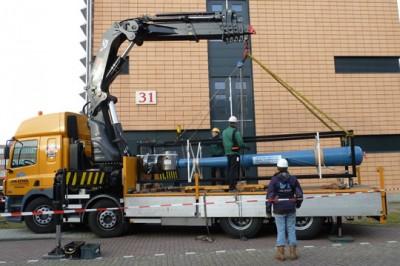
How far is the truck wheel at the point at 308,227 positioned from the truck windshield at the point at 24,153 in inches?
270

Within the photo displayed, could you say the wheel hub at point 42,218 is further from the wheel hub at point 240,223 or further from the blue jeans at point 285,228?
the blue jeans at point 285,228

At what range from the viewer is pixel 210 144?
10891 mm

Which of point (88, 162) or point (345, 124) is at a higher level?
point (345, 124)

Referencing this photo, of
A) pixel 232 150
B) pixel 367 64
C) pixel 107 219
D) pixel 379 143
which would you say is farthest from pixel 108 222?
pixel 367 64

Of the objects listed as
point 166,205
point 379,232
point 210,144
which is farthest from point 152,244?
point 379,232

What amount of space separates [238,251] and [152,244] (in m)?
2.10

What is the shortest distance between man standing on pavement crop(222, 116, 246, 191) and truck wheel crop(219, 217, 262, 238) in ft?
2.35

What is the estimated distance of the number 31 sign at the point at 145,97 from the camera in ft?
62.0

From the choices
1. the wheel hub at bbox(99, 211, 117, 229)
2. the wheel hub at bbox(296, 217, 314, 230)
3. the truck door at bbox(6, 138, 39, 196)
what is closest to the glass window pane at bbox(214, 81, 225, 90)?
the truck door at bbox(6, 138, 39, 196)

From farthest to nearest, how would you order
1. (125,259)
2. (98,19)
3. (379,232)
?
(98,19)
(379,232)
(125,259)

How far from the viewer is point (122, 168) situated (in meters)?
10.8

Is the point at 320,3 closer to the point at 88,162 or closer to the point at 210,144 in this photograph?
the point at 210,144

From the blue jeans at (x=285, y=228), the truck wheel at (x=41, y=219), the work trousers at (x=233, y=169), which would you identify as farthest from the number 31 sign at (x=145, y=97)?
the blue jeans at (x=285, y=228)

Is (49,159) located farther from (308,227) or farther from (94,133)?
(308,227)
